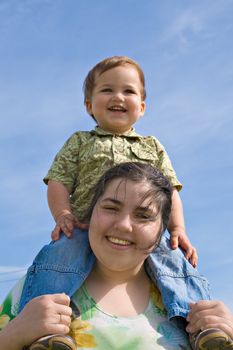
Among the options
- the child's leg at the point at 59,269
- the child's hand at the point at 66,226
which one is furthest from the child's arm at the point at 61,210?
the child's leg at the point at 59,269

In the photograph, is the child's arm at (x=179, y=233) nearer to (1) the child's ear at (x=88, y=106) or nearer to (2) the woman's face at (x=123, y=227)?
(2) the woman's face at (x=123, y=227)

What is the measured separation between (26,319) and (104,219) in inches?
31.5

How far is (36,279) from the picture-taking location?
3.73 metres

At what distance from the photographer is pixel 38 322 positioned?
3287mm

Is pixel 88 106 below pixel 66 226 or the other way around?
the other way around

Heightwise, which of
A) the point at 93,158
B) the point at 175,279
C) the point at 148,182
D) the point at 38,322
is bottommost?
the point at 38,322

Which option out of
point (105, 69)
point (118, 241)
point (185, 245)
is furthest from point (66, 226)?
point (105, 69)

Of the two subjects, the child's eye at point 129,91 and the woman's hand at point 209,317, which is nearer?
the woman's hand at point 209,317

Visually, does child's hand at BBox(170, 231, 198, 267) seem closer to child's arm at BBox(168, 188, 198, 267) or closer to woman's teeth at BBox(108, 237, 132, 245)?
child's arm at BBox(168, 188, 198, 267)

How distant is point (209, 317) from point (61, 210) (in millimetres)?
1612

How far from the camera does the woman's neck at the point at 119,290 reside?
3.65m

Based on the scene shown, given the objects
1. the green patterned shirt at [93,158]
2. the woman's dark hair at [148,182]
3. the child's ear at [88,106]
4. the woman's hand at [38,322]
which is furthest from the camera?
the child's ear at [88,106]

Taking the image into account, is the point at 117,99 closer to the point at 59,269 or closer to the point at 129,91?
the point at 129,91

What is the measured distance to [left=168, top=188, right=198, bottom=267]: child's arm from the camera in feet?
14.3
